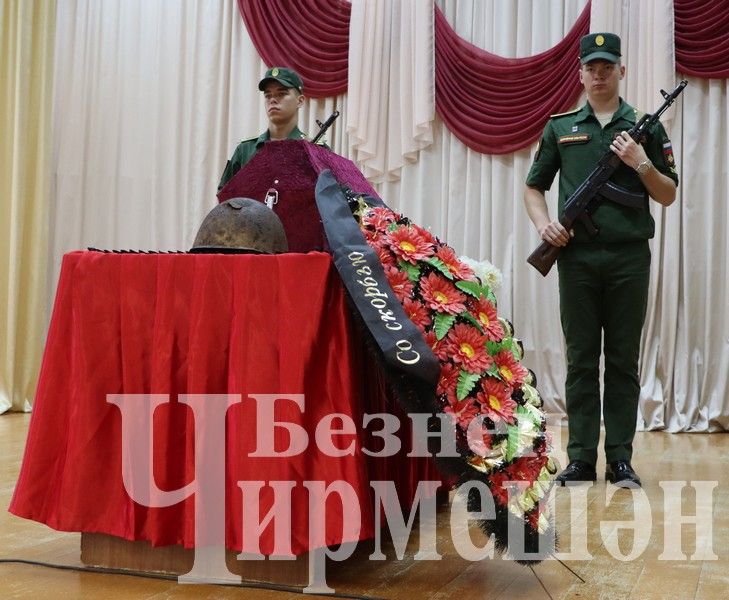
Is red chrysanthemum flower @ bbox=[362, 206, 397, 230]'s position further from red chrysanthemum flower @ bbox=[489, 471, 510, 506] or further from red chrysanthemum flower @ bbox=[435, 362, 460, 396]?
red chrysanthemum flower @ bbox=[489, 471, 510, 506]

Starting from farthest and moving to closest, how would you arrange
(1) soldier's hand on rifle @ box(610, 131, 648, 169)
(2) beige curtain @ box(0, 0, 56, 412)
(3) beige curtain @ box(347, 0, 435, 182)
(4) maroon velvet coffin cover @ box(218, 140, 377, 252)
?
1. (2) beige curtain @ box(0, 0, 56, 412)
2. (3) beige curtain @ box(347, 0, 435, 182)
3. (1) soldier's hand on rifle @ box(610, 131, 648, 169)
4. (4) maroon velvet coffin cover @ box(218, 140, 377, 252)

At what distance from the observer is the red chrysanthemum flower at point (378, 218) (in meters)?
1.92

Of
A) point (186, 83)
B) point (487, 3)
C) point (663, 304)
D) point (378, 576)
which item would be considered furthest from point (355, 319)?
point (186, 83)

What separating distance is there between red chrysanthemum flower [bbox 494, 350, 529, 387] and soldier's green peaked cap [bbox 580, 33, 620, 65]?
1.53m

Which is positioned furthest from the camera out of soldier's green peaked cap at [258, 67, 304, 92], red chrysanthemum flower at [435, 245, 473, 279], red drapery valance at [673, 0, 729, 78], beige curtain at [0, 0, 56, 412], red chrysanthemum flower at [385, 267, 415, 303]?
beige curtain at [0, 0, 56, 412]

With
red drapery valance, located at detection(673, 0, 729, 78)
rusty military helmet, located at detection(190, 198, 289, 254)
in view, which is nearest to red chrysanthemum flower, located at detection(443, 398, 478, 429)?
rusty military helmet, located at detection(190, 198, 289, 254)

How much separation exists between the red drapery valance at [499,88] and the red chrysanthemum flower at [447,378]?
341 centimetres

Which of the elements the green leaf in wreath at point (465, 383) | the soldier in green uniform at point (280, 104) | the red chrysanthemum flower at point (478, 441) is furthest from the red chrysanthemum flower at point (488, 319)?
the soldier in green uniform at point (280, 104)

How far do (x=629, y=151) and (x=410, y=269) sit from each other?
4.64 ft

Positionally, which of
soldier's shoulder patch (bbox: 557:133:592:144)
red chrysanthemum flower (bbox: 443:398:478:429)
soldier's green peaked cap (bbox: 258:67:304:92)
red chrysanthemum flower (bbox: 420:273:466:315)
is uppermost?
soldier's green peaked cap (bbox: 258:67:304:92)

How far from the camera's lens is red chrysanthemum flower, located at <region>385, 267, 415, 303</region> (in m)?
1.83

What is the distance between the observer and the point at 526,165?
507cm

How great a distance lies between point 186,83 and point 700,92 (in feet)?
10.4

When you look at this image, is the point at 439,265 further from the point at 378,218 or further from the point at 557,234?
the point at 557,234
